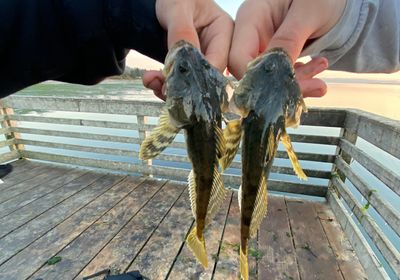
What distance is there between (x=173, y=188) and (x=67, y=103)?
3034mm

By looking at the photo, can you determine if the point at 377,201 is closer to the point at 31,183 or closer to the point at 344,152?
the point at 344,152

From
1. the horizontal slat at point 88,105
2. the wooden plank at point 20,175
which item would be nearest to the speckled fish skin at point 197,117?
the horizontal slat at point 88,105

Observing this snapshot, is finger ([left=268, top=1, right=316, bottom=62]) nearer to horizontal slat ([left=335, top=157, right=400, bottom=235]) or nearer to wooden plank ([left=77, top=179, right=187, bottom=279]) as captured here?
horizontal slat ([left=335, top=157, right=400, bottom=235])

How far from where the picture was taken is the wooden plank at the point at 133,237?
3477 mm

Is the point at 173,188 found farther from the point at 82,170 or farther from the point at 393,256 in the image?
the point at 393,256

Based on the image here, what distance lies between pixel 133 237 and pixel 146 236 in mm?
178

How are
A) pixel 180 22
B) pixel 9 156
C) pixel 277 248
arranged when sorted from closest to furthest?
1. pixel 180 22
2. pixel 277 248
3. pixel 9 156

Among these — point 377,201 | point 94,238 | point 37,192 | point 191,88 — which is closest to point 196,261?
point 94,238

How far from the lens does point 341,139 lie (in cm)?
468

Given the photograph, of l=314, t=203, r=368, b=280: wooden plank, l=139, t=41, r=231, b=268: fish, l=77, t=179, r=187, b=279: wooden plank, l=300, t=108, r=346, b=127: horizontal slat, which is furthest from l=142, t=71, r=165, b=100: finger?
l=300, t=108, r=346, b=127: horizontal slat

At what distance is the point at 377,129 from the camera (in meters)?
3.34

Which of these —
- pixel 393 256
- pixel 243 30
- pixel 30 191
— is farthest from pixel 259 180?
pixel 30 191

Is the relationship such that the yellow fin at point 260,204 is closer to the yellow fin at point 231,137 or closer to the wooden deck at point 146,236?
the yellow fin at point 231,137

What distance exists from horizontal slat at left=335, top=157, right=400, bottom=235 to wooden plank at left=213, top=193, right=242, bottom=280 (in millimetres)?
1573
